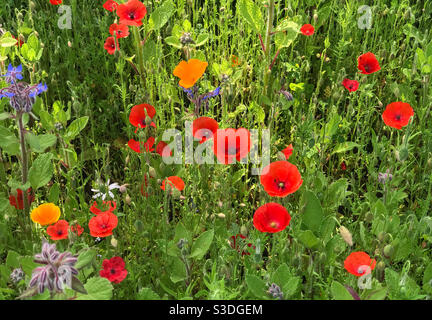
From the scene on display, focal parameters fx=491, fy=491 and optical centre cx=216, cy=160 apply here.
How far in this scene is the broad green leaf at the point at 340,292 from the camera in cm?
155

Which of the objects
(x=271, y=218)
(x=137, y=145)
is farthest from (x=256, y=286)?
(x=137, y=145)

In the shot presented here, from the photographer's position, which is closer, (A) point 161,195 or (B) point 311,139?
(B) point 311,139

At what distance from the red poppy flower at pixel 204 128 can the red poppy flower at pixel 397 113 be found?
0.79 meters

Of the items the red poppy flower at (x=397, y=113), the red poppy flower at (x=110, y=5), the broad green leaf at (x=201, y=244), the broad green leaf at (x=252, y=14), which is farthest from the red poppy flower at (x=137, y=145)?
the red poppy flower at (x=397, y=113)

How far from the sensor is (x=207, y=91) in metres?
2.34

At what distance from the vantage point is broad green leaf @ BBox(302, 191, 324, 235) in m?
1.91

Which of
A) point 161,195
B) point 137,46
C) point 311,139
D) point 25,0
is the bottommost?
point 161,195

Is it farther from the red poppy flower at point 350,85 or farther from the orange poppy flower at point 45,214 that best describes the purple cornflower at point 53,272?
the red poppy flower at point 350,85

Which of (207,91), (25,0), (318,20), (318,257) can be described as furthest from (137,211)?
(25,0)

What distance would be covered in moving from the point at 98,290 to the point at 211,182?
0.97 metres

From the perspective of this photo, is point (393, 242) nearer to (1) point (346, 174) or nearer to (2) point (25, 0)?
(1) point (346, 174)

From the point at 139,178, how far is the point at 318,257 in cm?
95

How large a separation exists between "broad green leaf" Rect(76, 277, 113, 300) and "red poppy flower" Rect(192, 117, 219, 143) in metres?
0.78

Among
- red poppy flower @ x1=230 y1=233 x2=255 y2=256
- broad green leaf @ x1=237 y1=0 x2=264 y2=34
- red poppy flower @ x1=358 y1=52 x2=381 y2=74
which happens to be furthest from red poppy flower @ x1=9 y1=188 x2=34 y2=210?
red poppy flower @ x1=358 y1=52 x2=381 y2=74
